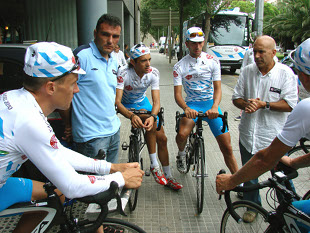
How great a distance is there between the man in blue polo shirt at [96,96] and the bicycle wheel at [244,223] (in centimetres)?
138

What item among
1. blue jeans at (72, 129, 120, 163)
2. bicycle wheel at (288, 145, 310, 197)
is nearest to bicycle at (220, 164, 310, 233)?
blue jeans at (72, 129, 120, 163)

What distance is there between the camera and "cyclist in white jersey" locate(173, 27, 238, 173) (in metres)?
4.19

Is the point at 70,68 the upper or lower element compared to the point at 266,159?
upper

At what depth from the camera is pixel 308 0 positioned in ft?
104

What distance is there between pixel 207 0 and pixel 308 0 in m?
21.0

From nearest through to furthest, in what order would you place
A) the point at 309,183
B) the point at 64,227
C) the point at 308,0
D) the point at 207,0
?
the point at 64,227 < the point at 309,183 < the point at 207,0 < the point at 308,0

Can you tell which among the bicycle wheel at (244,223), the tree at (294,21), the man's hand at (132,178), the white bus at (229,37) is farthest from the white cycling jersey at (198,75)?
the tree at (294,21)

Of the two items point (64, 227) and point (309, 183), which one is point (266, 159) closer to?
point (64, 227)

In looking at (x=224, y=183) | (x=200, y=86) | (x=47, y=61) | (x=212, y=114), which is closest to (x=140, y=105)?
(x=200, y=86)

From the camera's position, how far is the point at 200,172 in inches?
156

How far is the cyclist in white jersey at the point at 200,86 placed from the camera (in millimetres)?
4191

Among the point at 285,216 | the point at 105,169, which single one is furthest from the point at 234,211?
the point at 105,169

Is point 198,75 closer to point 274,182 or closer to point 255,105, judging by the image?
point 255,105

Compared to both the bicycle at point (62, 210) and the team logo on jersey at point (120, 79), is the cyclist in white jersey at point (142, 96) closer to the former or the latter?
the team logo on jersey at point (120, 79)
